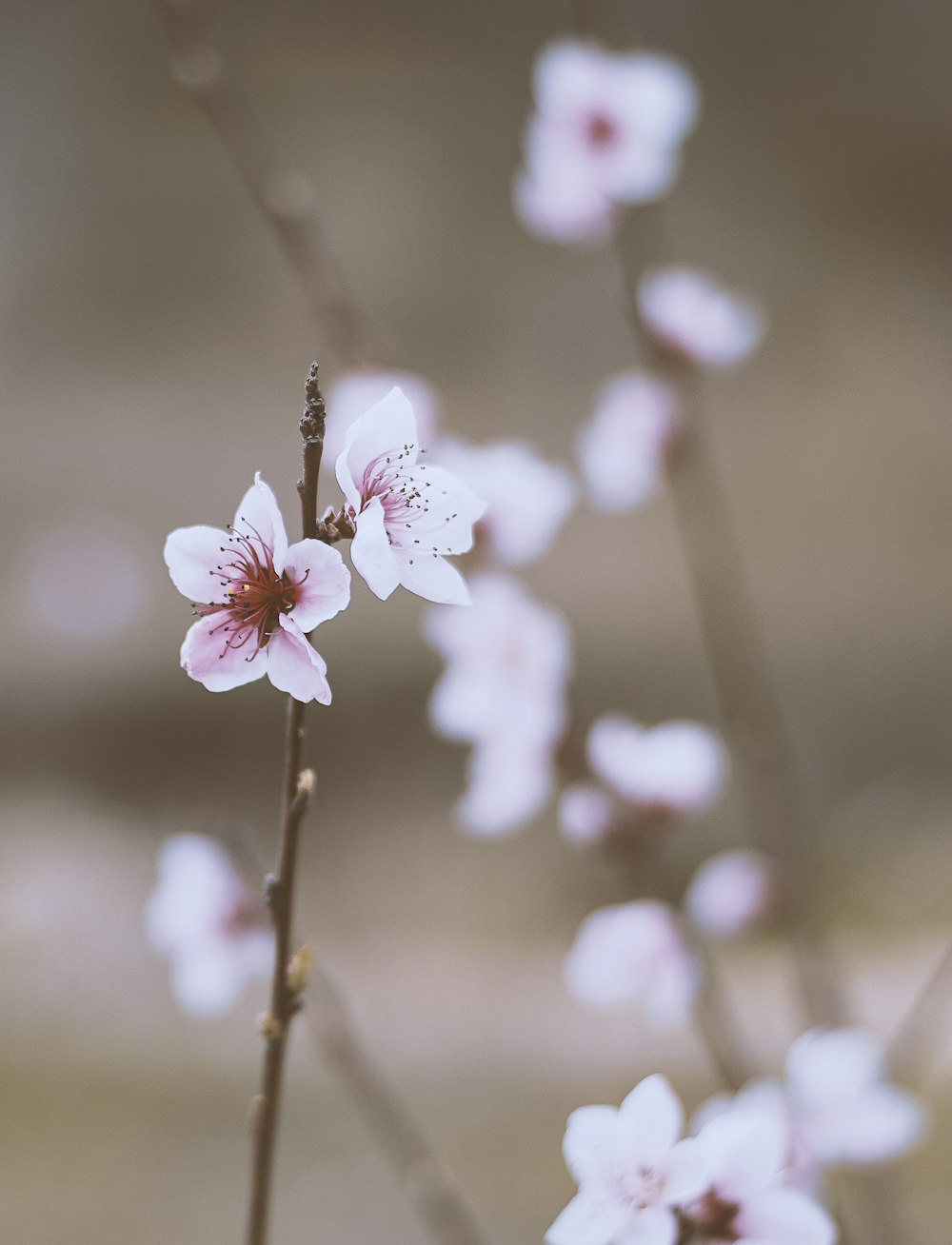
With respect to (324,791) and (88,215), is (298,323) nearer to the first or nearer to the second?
(88,215)

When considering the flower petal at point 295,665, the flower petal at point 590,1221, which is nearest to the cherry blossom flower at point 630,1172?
the flower petal at point 590,1221

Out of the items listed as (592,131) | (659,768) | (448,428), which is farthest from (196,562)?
(448,428)

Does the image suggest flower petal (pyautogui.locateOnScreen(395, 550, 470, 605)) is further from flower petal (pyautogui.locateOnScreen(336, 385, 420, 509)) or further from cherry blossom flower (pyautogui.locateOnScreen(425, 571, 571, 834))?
cherry blossom flower (pyautogui.locateOnScreen(425, 571, 571, 834))

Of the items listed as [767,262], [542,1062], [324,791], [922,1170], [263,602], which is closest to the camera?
[263,602]

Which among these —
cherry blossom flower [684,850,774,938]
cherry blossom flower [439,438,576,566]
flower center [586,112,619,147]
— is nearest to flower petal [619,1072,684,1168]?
cherry blossom flower [439,438,576,566]

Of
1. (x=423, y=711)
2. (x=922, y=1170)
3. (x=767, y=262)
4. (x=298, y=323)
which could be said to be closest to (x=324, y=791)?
(x=423, y=711)

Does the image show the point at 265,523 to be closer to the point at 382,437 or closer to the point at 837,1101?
the point at 382,437
